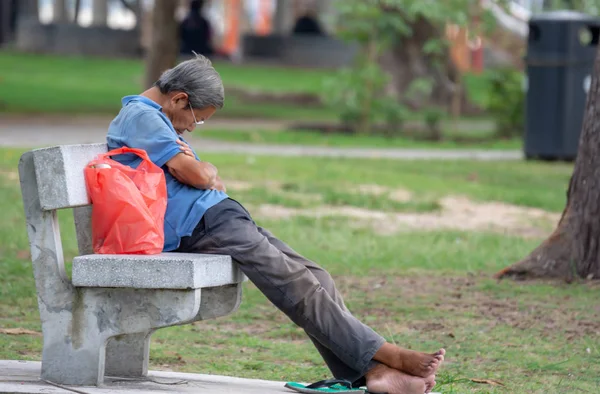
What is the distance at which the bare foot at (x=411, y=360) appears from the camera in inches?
181

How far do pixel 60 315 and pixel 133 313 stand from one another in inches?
10.5

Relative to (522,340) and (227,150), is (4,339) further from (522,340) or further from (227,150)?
(227,150)

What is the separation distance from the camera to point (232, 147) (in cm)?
1524

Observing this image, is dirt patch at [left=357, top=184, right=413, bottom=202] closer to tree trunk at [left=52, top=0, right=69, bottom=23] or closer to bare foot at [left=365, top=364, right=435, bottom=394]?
bare foot at [left=365, top=364, right=435, bottom=394]

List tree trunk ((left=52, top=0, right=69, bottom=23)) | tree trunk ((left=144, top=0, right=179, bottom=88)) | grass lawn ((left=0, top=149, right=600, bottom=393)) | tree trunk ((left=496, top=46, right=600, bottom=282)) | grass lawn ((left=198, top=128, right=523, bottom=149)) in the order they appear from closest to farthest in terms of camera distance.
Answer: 1. grass lawn ((left=0, top=149, right=600, bottom=393))
2. tree trunk ((left=496, top=46, right=600, bottom=282))
3. grass lawn ((left=198, top=128, right=523, bottom=149))
4. tree trunk ((left=144, top=0, right=179, bottom=88))
5. tree trunk ((left=52, top=0, right=69, bottom=23))

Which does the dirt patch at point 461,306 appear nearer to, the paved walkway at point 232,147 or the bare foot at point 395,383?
the bare foot at point 395,383

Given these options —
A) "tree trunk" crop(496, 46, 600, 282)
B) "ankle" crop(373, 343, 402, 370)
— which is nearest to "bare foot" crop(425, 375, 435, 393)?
"ankle" crop(373, 343, 402, 370)

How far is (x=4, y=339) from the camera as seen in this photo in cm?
594

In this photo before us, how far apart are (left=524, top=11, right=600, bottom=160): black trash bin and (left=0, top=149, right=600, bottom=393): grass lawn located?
3780mm

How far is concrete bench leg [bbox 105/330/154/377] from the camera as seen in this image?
4895mm

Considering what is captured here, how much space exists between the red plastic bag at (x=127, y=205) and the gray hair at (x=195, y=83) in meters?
0.33

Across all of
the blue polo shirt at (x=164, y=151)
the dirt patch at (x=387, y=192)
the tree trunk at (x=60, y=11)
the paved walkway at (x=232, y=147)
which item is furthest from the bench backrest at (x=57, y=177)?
the tree trunk at (x=60, y=11)

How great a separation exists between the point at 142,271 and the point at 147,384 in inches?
21.9

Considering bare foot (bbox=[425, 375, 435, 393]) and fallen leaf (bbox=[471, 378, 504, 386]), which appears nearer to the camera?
bare foot (bbox=[425, 375, 435, 393])
